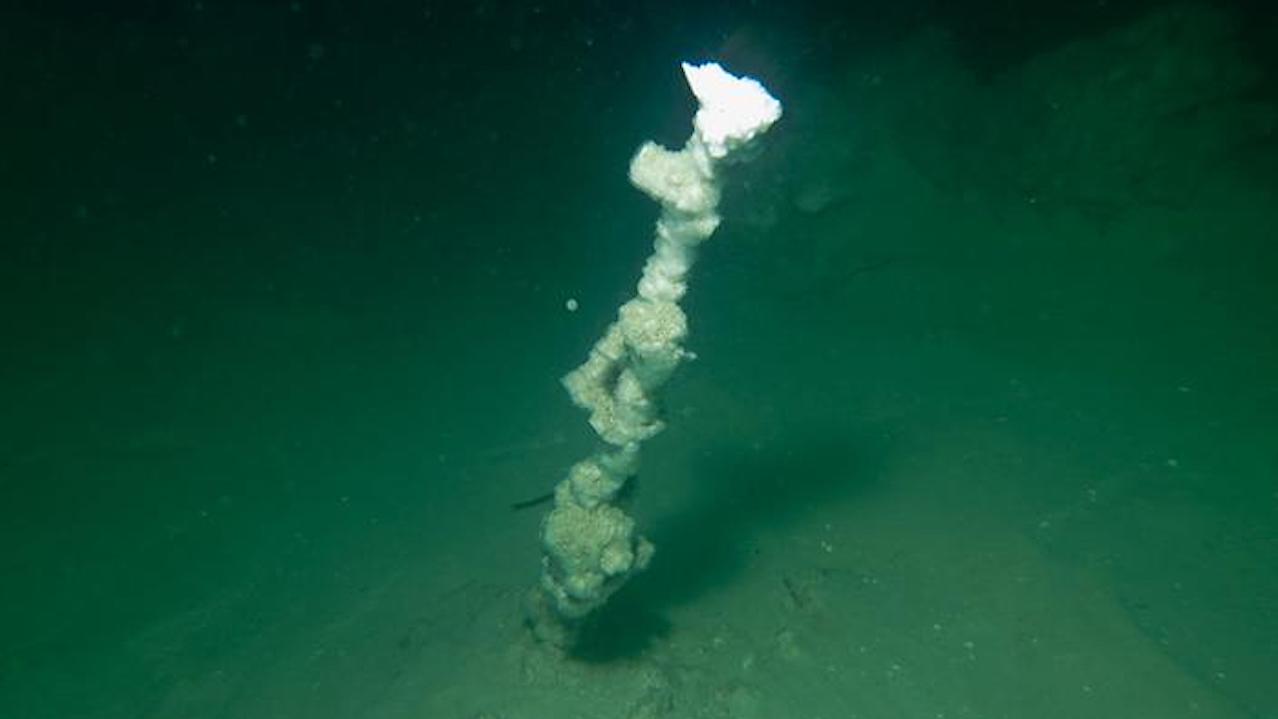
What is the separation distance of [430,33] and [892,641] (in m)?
13.9

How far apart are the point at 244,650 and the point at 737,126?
6734 millimetres

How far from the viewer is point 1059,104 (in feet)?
34.4

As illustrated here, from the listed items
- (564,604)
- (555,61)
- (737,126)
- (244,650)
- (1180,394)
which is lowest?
(1180,394)

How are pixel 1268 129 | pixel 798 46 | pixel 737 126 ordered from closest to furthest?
pixel 737 126 → pixel 1268 129 → pixel 798 46

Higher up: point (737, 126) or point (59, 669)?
point (737, 126)

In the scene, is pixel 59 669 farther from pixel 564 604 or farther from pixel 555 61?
pixel 555 61

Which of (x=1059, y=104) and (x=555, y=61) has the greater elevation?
(x=555, y=61)

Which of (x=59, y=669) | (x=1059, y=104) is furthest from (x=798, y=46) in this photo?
(x=59, y=669)

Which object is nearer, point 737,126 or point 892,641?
point 737,126

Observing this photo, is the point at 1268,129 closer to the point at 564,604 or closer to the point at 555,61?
the point at 564,604

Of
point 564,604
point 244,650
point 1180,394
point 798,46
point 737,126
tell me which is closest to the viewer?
point 737,126

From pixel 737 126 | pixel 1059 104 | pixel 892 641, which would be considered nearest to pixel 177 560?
pixel 892 641

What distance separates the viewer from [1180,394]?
26.4ft

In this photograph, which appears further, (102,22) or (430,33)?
(430,33)
